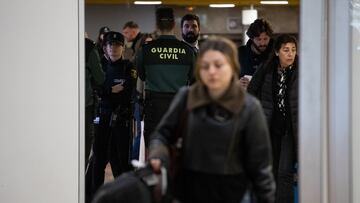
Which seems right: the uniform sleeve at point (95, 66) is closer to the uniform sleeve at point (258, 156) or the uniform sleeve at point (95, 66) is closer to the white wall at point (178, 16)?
the uniform sleeve at point (258, 156)

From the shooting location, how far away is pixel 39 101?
465 cm

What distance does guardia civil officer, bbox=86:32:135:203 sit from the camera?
6.24m

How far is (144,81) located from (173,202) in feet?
8.36

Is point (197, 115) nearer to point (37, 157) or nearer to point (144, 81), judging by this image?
point (37, 157)

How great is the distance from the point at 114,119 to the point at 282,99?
1757mm

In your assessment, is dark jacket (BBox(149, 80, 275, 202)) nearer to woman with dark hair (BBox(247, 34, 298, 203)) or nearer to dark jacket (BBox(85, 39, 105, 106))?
woman with dark hair (BBox(247, 34, 298, 203))

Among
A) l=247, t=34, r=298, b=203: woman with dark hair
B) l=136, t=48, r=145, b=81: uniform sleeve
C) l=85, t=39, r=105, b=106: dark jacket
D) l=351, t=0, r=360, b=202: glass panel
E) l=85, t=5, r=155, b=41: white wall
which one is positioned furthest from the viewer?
l=85, t=5, r=155, b=41: white wall

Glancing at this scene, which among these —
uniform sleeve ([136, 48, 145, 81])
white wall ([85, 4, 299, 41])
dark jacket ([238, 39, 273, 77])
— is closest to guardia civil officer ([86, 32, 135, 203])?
uniform sleeve ([136, 48, 145, 81])

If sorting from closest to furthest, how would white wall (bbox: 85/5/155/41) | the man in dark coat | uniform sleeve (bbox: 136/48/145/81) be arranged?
uniform sleeve (bbox: 136/48/145/81), the man in dark coat, white wall (bbox: 85/5/155/41)

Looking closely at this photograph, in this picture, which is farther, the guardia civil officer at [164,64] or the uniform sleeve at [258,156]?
the guardia civil officer at [164,64]

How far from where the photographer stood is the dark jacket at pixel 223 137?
2947 mm

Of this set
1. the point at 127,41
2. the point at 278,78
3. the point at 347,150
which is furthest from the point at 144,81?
the point at 127,41

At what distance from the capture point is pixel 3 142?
4.68 meters

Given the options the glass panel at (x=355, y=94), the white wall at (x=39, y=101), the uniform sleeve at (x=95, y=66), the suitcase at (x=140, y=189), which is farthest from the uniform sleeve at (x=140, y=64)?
the suitcase at (x=140, y=189)
